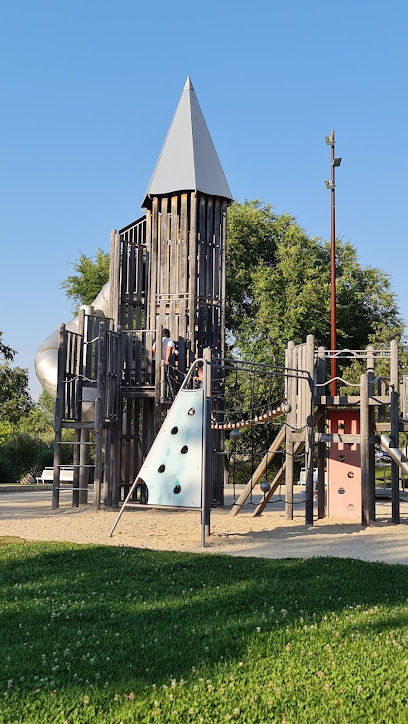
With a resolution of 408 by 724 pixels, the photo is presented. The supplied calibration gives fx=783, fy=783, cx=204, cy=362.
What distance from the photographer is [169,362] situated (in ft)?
59.4

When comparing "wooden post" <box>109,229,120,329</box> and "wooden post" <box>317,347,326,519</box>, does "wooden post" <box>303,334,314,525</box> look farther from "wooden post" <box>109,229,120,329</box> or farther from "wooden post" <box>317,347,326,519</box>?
"wooden post" <box>109,229,120,329</box>

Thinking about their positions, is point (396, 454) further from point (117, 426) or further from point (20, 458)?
point (20, 458)

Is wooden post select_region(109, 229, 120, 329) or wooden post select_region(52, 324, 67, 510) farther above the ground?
wooden post select_region(109, 229, 120, 329)

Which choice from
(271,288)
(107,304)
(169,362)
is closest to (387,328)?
(271,288)

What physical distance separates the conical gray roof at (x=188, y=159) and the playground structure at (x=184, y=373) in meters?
0.04

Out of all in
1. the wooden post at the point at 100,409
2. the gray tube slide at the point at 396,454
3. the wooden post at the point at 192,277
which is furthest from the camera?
the wooden post at the point at 192,277

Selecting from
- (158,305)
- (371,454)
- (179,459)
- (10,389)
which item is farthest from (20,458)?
(179,459)

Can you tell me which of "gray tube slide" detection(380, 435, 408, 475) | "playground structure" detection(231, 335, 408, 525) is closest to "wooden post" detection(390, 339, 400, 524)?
"playground structure" detection(231, 335, 408, 525)

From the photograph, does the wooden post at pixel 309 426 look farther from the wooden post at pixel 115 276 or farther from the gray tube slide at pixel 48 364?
the gray tube slide at pixel 48 364

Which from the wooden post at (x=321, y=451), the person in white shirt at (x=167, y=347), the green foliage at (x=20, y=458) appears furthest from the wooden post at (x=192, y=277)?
the green foliage at (x=20, y=458)

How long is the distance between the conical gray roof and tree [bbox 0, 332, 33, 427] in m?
13.8

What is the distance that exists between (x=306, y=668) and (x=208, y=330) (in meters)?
Answer: 14.8

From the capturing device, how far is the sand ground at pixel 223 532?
442 inches

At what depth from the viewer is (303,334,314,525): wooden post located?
1451cm
